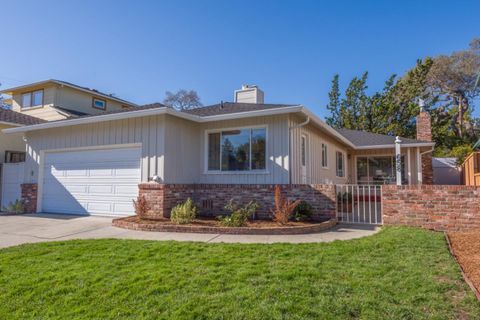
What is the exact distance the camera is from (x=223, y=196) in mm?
8680

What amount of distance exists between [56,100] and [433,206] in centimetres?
1752

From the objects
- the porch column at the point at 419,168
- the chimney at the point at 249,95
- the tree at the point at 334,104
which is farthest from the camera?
the tree at the point at 334,104

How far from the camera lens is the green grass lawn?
2934 millimetres

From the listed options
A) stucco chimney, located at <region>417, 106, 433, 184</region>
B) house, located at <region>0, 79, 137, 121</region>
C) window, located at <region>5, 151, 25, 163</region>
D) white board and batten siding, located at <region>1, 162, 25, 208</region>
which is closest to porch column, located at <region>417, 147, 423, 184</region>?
stucco chimney, located at <region>417, 106, 433, 184</region>

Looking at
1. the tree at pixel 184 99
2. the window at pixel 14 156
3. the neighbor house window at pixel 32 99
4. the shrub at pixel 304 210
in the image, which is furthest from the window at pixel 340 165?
the tree at pixel 184 99

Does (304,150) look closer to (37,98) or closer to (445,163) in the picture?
(37,98)

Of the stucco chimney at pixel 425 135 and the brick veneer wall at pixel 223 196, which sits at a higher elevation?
the stucco chimney at pixel 425 135

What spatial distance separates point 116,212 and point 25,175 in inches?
189

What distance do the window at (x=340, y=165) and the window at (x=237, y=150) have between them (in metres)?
7.23

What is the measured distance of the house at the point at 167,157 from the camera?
8.45m

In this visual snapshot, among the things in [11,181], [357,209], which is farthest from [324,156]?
[11,181]

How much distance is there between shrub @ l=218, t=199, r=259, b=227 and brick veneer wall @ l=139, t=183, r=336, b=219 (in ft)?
0.63

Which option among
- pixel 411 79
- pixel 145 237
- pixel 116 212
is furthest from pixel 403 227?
pixel 411 79

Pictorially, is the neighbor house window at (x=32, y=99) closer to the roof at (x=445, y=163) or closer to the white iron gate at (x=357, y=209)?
the white iron gate at (x=357, y=209)
